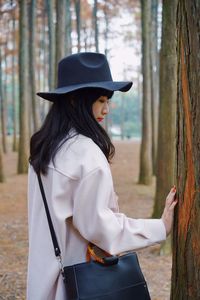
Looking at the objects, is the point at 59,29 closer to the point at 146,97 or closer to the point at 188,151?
the point at 146,97

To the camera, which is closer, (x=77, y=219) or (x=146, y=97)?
(x=77, y=219)

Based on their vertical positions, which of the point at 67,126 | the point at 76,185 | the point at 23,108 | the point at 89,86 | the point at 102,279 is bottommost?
the point at 23,108

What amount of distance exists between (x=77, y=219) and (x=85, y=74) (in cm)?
70

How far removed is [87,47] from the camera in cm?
2658

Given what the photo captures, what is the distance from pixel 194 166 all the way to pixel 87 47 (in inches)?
980

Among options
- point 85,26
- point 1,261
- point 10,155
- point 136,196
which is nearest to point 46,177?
point 1,261

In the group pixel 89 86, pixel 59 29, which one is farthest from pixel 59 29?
pixel 89 86

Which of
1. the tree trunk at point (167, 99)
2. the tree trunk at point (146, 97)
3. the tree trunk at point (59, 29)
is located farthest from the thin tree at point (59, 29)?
the tree trunk at point (167, 99)

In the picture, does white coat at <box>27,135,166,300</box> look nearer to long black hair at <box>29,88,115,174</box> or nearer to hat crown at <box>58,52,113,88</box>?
long black hair at <box>29,88,115,174</box>

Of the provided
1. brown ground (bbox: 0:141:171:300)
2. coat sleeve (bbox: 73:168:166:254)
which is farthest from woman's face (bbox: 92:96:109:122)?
brown ground (bbox: 0:141:171:300)

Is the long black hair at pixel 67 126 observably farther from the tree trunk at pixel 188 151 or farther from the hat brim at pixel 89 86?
the tree trunk at pixel 188 151

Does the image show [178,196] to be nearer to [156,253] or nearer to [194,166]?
[194,166]

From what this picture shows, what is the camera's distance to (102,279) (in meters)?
2.14

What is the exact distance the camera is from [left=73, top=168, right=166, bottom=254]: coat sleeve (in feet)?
6.86
